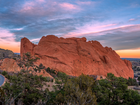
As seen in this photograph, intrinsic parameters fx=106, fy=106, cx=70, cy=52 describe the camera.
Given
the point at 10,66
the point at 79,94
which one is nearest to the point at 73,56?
the point at 10,66

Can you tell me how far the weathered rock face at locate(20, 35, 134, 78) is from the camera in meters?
34.9

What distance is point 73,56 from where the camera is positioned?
36.7 metres

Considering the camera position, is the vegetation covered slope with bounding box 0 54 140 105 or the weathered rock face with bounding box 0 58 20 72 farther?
the weathered rock face with bounding box 0 58 20 72


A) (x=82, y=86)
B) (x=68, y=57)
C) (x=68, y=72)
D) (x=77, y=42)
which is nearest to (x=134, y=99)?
(x=82, y=86)

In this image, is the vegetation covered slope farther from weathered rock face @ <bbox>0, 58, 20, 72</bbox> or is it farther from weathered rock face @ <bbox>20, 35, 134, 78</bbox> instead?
weathered rock face @ <bbox>20, 35, 134, 78</bbox>

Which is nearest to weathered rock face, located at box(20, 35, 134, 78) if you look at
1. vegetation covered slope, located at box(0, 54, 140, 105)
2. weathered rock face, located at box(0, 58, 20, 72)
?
weathered rock face, located at box(0, 58, 20, 72)

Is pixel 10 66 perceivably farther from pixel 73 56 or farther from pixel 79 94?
pixel 79 94

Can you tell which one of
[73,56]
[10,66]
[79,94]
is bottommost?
[79,94]

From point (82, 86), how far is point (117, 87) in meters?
4.01

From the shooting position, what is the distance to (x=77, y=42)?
38156 mm

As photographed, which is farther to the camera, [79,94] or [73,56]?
[73,56]

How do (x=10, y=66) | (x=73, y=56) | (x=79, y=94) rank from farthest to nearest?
(x=73, y=56) → (x=10, y=66) → (x=79, y=94)

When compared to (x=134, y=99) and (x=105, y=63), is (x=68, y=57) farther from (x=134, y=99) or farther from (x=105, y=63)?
(x=134, y=99)

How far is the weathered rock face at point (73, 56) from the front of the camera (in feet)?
115
